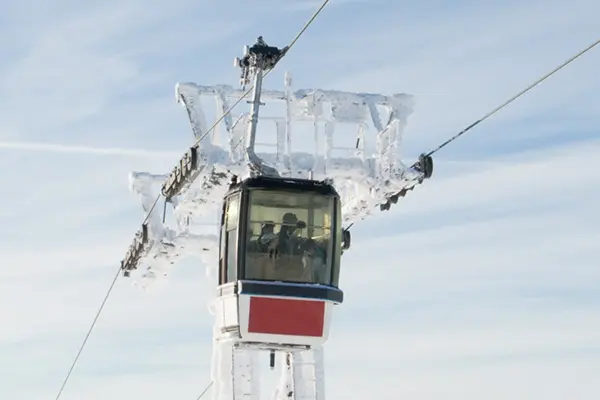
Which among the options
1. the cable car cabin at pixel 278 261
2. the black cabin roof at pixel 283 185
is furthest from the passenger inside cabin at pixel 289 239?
the black cabin roof at pixel 283 185

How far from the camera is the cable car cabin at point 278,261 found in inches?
837

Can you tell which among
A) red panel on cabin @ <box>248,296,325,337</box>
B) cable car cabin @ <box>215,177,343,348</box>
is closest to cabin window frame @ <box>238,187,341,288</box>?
cable car cabin @ <box>215,177,343,348</box>

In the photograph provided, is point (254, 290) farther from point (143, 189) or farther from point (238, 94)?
point (143, 189)

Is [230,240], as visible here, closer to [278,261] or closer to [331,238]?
[278,261]

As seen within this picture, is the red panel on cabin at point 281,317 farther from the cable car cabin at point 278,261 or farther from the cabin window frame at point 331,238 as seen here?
the cabin window frame at point 331,238

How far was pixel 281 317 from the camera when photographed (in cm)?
2120

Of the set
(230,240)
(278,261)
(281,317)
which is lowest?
Answer: (281,317)

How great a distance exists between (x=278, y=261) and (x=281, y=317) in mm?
995

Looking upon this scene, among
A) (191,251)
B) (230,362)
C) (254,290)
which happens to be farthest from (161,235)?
(254,290)

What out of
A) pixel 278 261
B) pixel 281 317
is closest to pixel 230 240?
pixel 278 261

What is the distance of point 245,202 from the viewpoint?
21.5m

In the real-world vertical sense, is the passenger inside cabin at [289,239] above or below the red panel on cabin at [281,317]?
above

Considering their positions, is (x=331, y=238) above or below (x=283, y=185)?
below

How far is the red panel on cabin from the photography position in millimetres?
21219
